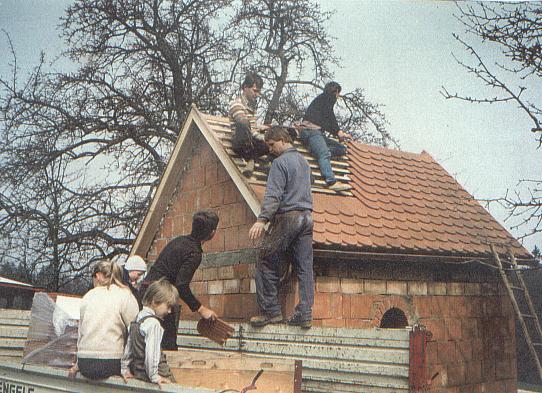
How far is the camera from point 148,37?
12.9 metres

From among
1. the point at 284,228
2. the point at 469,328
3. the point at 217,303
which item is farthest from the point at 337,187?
the point at 469,328

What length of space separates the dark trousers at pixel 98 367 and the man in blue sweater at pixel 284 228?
1.90 metres

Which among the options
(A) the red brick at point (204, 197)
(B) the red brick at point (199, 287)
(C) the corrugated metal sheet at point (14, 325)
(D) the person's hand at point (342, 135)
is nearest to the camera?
(C) the corrugated metal sheet at point (14, 325)

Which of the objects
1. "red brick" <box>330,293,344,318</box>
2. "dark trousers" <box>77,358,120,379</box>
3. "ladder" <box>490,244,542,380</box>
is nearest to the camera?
"dark trousers" <box>77,358,120,379</box>

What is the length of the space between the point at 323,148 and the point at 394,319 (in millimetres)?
2476

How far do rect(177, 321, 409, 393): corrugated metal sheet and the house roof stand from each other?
7.00ft

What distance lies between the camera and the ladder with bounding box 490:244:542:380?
6941 mm

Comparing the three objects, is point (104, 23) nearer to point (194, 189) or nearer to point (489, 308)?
point (194, 189)

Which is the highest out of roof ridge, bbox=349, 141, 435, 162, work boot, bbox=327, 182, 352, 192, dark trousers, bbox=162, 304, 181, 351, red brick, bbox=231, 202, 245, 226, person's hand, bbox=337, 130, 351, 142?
roof ridge, bbox=349, 141, 435, 162

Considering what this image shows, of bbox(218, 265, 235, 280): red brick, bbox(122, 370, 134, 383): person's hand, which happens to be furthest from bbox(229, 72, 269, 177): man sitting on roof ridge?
bbox(122, 370, 134, 383): person's hand

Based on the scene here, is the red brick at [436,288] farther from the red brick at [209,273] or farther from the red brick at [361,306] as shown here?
the red brick at [209,273]

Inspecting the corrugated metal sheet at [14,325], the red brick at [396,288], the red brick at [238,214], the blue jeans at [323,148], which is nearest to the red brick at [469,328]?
the red brick at [396,288]

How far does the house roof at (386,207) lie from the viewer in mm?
7508

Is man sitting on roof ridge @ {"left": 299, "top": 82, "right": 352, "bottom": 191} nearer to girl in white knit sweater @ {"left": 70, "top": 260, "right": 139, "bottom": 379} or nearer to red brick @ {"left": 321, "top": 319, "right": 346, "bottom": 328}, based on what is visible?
red brick @ {"left": 321, "top": 319, "right": 346, "bottom": 328}
